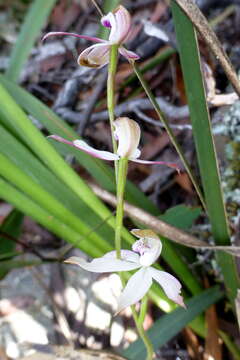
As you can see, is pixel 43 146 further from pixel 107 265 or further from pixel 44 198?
pixel 107 265

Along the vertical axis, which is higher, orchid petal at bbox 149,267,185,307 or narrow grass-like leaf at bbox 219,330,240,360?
orchid petal at bbox 149,267,185,307

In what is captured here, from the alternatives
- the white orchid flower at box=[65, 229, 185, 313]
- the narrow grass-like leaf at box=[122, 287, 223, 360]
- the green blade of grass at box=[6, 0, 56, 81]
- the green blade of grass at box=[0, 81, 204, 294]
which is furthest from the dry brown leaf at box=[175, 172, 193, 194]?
the white orchid flower at box=[65, 229, 185, 313]

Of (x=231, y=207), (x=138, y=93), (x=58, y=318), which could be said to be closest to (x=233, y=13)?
(x=138, y=93)

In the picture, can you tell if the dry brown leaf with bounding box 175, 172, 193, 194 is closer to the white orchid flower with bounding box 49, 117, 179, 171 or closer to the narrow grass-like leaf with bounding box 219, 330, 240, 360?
the narrow grass-like leaf with bounding box 219, 330, 240, 360

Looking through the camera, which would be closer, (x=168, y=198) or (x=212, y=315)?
(x=212, y=315)

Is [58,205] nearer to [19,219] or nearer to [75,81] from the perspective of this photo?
[19,219]

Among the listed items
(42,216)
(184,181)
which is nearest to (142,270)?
(42,216)
